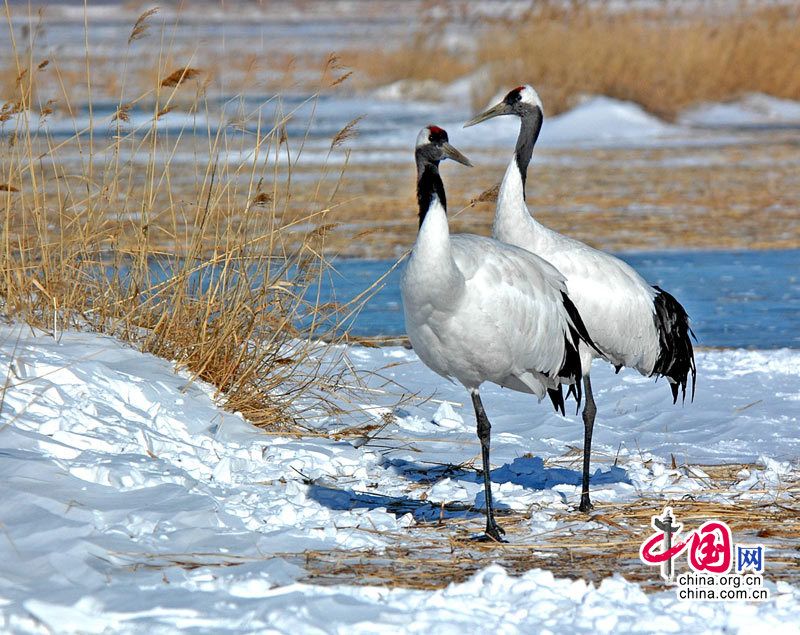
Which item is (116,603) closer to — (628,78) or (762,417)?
(762,417)

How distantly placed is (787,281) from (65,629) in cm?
705

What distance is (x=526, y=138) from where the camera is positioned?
5.69 meters

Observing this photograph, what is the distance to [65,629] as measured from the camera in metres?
3.40

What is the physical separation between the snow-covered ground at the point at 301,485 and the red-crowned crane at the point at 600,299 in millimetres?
441

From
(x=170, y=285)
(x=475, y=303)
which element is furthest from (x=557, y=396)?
(x=170, y=285)

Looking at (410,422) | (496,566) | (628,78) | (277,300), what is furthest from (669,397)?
(628,78)

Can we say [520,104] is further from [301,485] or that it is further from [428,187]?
[301,485]

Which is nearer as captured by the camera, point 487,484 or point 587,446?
point 487,484

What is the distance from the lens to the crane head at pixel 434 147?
14.8 feet

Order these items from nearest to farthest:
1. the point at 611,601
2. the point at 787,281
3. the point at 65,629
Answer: the point at 65,629
the point at 611,601
the point at 787,281

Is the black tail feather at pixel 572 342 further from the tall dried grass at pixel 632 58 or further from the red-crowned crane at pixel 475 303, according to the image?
the tall dried grass at pixel 632 58

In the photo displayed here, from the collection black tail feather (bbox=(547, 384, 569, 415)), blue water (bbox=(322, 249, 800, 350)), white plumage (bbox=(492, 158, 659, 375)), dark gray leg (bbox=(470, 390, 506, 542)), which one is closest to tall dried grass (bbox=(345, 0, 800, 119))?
blue water (bbox=(322, 249, 800, 350))

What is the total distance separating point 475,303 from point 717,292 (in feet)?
16.3

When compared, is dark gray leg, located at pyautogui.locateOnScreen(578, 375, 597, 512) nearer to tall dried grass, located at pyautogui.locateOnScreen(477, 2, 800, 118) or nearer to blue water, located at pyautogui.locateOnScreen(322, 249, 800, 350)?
blue water, located at pyautogui.locateOnScreen(322, 249, 800, 350)
